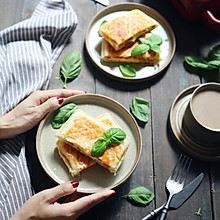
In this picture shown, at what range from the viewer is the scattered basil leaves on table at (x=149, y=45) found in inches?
105

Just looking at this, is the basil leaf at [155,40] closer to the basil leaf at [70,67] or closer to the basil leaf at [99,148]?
the basil leaf at [70,67]

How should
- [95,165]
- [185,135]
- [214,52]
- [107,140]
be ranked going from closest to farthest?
[107,140], [95,165], [185,135], [214,52]

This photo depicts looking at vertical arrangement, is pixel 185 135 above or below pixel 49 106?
below

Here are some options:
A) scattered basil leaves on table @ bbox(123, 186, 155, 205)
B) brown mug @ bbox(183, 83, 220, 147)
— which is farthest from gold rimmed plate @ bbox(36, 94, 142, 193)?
brown mug @ bbox(183, 83, 220, 147)

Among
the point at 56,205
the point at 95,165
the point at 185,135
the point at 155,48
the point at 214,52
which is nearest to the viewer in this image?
the point at 56,205

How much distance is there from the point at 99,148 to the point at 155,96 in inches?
26.9

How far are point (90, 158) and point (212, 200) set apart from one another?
33.1 inches

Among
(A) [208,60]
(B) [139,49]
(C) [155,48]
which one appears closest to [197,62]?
(A) [208,60]

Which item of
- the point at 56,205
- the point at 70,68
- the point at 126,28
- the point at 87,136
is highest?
the point at 126,28

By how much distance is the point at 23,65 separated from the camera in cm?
264

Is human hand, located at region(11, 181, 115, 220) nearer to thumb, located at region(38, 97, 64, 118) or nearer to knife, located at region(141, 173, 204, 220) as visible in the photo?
knife, located at region(141, 173, 204, 220)

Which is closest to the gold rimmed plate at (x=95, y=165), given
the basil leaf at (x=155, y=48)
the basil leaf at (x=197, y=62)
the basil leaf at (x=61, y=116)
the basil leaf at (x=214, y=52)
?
the basil leaf at (x=61, y=116)

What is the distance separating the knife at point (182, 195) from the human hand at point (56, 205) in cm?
35

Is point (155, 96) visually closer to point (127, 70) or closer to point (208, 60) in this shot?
point (127, 70)
